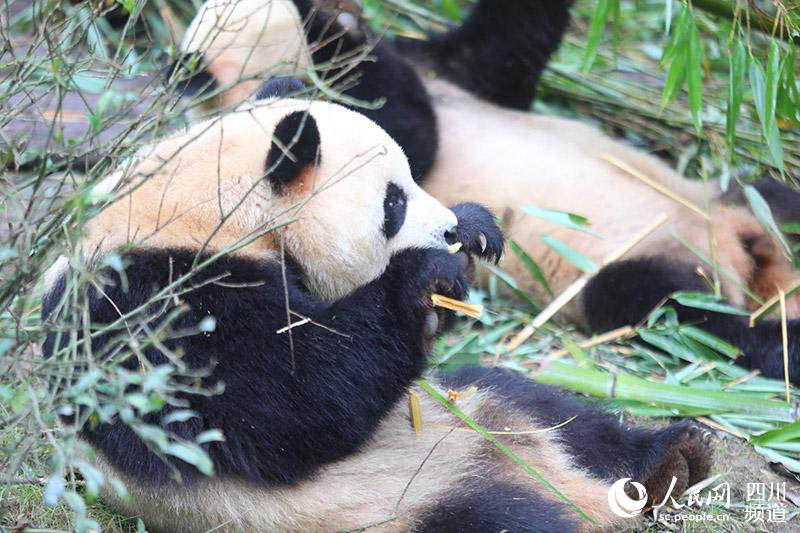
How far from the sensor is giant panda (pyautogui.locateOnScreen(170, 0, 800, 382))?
12.7ft

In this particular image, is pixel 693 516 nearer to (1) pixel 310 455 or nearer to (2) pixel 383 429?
(2) pixel 383 429

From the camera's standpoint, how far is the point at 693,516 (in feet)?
8.78

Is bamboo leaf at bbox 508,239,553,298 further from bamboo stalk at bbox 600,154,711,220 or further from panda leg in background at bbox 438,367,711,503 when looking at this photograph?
panda leg in background at bbox 438,367,711,503

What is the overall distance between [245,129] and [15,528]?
1.19m

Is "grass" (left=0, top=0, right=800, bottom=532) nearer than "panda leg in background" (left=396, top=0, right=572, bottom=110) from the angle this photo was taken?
Yes

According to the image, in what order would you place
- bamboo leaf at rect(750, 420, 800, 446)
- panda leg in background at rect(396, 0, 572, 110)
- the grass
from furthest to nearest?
1. panda leg in background at rect(396, 0, 572, 110)
2. bamboo leaf at rect(750, 420, 800, 446)
3. the grass

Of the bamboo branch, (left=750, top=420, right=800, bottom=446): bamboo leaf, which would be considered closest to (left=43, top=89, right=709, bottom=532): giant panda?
(left=750, top=420, right=800, bottom=446): bamboo leaf

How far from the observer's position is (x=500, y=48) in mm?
4738

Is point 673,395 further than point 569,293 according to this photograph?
No

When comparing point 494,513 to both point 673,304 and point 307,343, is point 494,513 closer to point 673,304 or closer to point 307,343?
point 307,343

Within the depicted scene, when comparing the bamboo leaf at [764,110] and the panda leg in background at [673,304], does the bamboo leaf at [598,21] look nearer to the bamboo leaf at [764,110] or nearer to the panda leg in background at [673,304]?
the bamboo leaf at [764,110]

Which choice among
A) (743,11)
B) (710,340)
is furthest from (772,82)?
(710,340)
